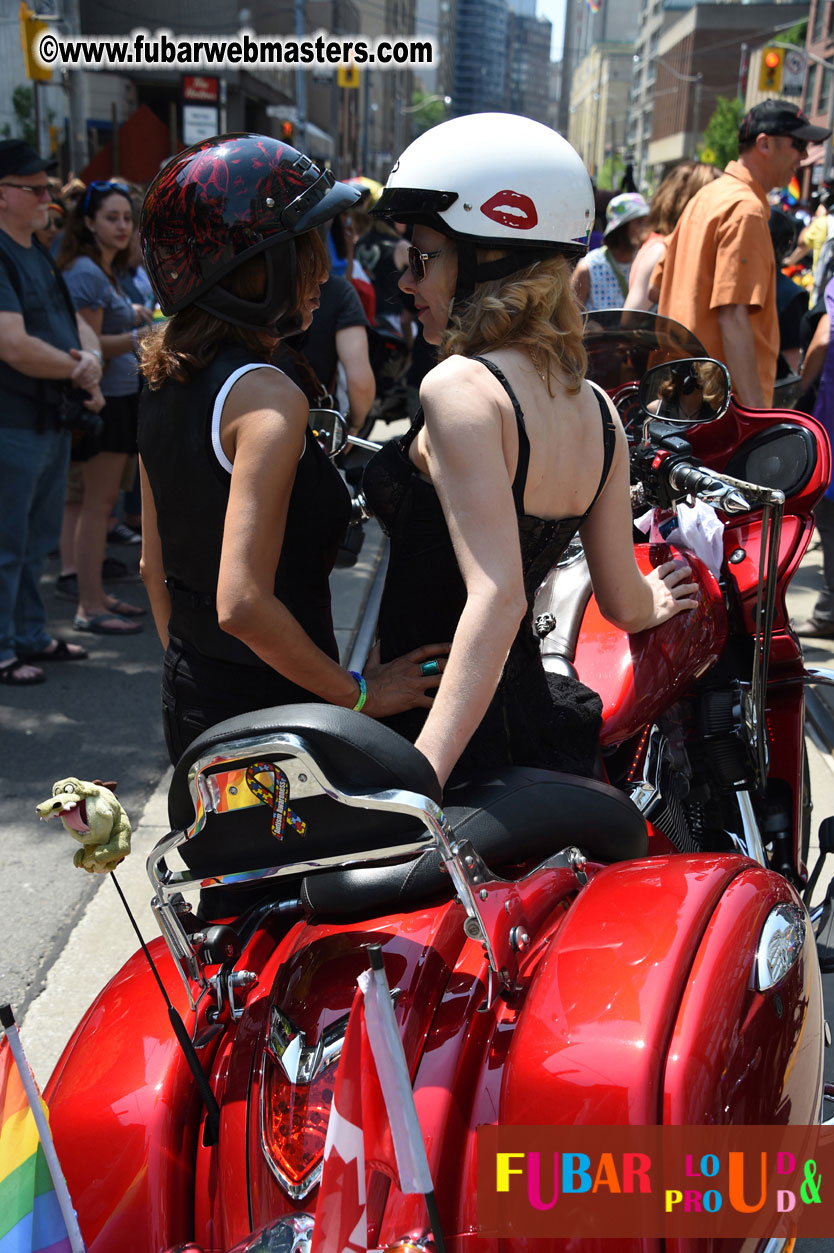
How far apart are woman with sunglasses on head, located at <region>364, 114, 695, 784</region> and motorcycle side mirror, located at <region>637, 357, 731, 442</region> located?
72cm

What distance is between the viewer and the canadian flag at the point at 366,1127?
1.07m

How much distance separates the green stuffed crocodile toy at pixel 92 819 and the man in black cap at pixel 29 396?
4.04m

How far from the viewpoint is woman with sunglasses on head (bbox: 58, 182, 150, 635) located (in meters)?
5.84

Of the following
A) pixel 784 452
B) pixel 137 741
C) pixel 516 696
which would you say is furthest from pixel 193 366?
pixel 137 741

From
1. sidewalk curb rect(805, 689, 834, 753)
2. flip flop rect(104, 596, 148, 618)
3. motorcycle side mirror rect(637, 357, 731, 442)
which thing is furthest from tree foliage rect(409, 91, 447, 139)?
motorcycle side mirror rect(637, 357, 731, 442)

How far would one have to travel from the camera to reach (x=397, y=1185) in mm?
1125

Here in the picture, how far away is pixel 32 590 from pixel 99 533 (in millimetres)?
661

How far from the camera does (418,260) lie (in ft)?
6.44

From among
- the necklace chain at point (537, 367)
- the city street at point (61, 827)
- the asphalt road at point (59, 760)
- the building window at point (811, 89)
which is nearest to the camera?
the necklace chain at point (537, 367)

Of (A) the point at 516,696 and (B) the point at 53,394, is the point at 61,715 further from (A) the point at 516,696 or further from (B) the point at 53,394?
(A) the point at 516,696

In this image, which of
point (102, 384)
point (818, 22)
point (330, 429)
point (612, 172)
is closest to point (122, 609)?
point (102, 384)

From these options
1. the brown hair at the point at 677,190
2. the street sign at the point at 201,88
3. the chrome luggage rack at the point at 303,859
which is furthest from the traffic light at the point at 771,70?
the chrome luggage rack at the point at 303,859

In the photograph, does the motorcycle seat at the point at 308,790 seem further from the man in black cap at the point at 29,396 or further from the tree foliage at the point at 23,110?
the tree foliage at the point at 23,110

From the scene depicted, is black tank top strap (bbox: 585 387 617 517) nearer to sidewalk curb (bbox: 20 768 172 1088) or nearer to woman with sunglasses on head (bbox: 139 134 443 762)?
woman with sunglasses on head (bbox: 139 134 443 762)
